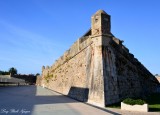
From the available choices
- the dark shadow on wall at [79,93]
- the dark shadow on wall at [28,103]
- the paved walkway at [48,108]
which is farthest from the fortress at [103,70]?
the dark shadow on wall at [28,103]

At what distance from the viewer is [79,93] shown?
18891 mm

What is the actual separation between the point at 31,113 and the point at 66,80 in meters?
14.3

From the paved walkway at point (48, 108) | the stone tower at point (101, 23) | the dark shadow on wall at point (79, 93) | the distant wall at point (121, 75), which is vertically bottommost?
the paved walkway at point (48, 108)

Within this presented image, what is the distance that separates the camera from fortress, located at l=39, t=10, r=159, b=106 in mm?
16141

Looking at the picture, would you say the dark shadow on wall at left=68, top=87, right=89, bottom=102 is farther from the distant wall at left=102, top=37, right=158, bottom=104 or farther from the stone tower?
the stone tower

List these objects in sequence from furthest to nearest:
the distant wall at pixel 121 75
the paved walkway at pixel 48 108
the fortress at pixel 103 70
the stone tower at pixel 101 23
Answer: the stone tower at pixel 101 23, the distant wall at pixel 121 75, the fortress at pixel 103 70, the paved walkway at pixel 48 108

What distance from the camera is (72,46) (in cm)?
2359

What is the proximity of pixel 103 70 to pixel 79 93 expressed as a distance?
12.1 feet

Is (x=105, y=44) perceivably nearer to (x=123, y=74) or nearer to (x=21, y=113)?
(x=123, y=74)

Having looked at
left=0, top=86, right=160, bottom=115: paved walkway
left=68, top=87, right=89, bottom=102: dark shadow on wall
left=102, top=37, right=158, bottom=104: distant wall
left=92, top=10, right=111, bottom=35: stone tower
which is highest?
left=92, top=10, right=111, bottom=35: stone tower

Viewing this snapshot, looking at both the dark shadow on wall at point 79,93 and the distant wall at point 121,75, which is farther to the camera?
the dark shadow on wall at point 79,93

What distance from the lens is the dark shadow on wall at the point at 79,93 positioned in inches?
683

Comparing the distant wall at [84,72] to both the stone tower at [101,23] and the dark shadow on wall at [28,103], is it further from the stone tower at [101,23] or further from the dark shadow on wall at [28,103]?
the dark shadow on wall at [28,103]

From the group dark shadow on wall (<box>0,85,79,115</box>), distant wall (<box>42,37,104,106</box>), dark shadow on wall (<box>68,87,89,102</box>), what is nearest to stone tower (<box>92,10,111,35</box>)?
distant wall (<box>42,37,104,106</box>)
